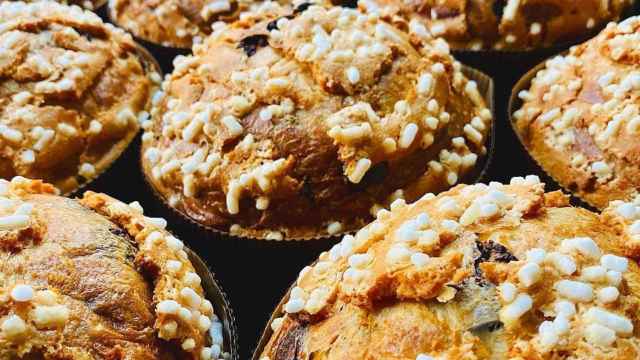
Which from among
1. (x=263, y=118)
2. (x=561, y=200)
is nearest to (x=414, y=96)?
(x=263, y=118)

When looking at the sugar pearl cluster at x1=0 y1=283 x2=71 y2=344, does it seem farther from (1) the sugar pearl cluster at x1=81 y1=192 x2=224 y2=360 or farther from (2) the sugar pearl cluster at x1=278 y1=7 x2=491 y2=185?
(2) the sugar pearl cluster at x1=278 y1=7 x2=491 y2=185

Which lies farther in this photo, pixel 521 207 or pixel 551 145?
pixel 551 145

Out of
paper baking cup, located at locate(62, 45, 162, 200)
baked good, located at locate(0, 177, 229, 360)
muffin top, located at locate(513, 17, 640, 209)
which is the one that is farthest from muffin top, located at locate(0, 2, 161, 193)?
muffin top, located at locate(513, 17, 640, 209)

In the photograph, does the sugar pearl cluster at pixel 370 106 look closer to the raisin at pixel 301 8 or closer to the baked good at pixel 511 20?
the raisin at pixel 301 8

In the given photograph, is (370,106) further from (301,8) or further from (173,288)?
(173,288)

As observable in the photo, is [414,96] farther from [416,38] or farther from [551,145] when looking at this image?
[551,145]

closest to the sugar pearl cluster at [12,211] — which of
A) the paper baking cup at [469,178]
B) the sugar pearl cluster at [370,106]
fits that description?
the paper baking cup at [469,178]
